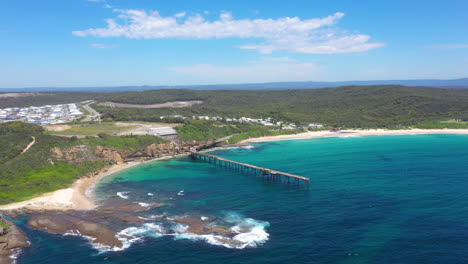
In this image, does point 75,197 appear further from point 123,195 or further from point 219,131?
point 219,131

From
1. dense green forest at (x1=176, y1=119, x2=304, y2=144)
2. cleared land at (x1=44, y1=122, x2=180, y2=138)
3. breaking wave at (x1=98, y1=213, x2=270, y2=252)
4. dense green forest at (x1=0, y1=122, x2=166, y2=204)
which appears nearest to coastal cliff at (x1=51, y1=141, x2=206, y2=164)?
dense green forest at (x1=0, y1=122, x2=166, y2=204)

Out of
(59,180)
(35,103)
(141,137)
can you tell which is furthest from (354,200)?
(35,103)

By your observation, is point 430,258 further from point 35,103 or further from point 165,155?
point 35,103

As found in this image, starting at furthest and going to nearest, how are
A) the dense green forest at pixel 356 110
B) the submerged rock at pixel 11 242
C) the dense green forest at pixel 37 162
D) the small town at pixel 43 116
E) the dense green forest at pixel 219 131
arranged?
the dense green forest at pixel 356 110, the small town at pixel 43 116, the dense green forest at pixel 219 131, the dense green forest at pixel 37 162, the submerged rock at pixel 11 242

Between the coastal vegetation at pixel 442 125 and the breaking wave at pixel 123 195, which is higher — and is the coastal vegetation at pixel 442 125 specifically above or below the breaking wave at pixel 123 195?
above

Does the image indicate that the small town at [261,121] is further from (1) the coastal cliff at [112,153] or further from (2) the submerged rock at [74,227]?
(2) the submerged rock at [74,227]

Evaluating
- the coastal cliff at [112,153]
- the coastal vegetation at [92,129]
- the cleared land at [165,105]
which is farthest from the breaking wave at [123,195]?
the cleared land at [165,105]

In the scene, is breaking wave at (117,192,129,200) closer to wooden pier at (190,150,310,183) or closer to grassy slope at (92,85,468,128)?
wooden pier at (190,150,310,183)
